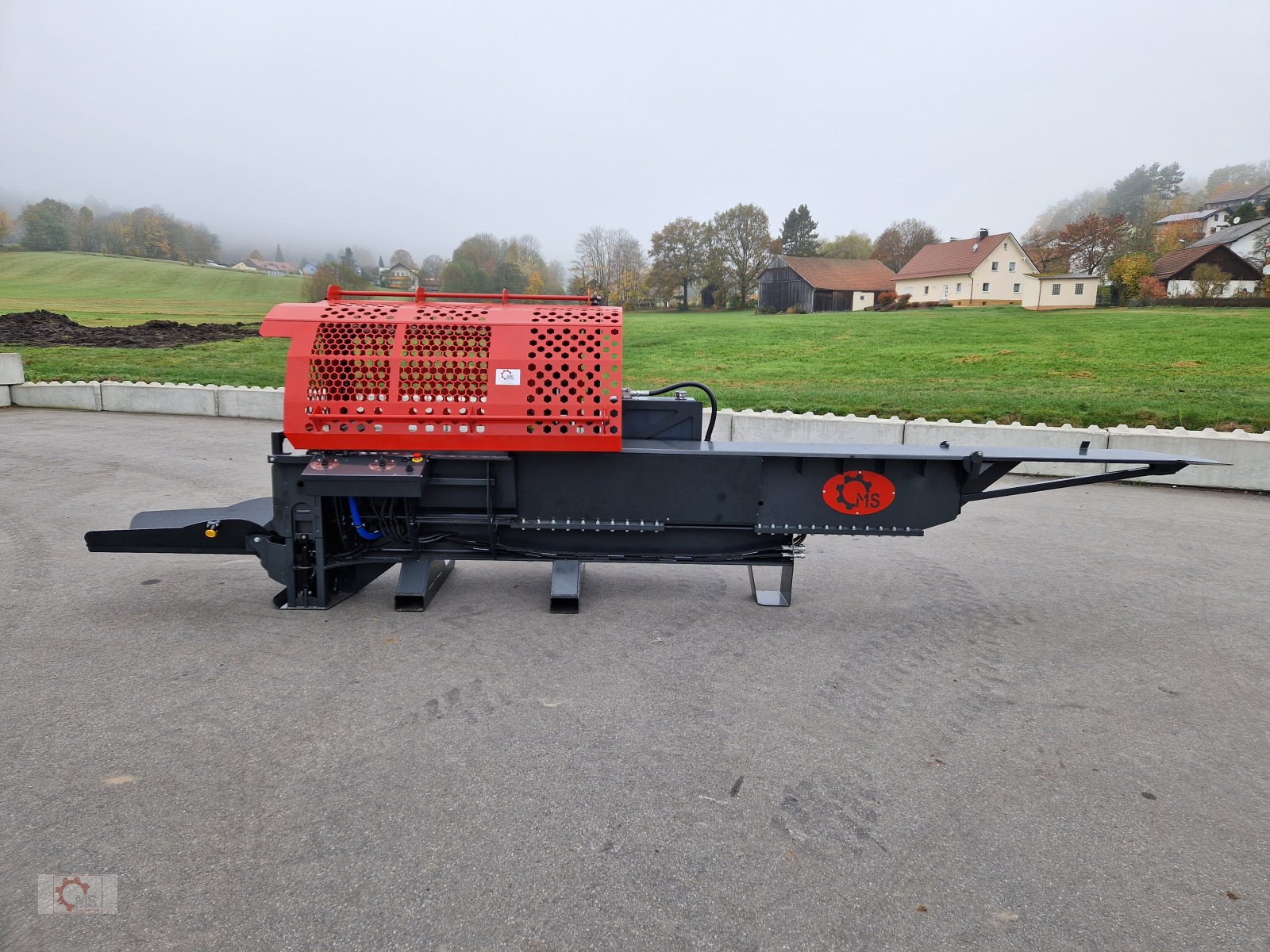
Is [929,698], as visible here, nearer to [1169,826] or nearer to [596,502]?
[1169,826]

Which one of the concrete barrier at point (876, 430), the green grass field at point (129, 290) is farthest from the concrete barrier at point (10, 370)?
the green grass field at point (129, 290)

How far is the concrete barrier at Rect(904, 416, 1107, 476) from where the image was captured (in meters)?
9.31

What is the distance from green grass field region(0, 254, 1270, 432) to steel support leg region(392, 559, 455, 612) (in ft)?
26.2

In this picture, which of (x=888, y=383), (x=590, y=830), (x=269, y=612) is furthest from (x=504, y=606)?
(x=888, y=383)

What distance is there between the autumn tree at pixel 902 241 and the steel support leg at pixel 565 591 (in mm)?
79695

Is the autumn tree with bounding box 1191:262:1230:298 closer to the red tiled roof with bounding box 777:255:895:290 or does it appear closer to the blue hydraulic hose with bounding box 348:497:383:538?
the red tiled roof with bounding box 777:255:895:290

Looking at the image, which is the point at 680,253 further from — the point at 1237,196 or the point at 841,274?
the point at 1237,196

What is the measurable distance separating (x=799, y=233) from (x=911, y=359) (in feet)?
216

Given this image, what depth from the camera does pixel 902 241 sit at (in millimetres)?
81250

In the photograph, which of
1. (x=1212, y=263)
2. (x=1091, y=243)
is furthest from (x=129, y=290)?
(x=1091, y=243)

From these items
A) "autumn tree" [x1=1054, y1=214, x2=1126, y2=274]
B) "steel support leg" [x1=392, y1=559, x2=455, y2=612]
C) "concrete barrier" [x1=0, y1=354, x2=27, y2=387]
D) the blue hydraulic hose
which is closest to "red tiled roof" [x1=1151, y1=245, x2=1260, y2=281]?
"autumn tree" [x1=1054, y1=214, x2=1126, y2=274]

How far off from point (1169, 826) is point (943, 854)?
3.04 feet

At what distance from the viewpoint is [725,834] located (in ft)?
8.72

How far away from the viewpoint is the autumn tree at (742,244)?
57.7m
